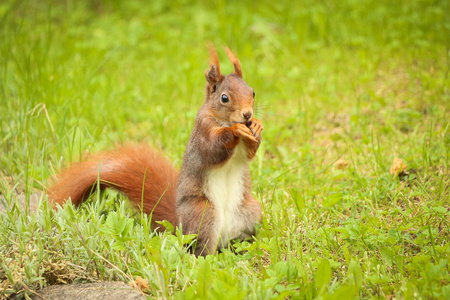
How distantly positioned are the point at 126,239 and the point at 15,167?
1.19m

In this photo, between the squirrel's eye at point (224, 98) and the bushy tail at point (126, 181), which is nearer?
the squirrel's eye at point (224, 98)

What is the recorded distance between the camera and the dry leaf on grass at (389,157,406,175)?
242 centimetres

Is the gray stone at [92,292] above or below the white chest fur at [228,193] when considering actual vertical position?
below

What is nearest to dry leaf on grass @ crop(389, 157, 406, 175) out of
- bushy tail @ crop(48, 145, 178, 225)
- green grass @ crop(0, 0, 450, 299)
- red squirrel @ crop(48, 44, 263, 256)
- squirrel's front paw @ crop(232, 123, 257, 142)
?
green grass @ crop(0, 0, 450, 299)

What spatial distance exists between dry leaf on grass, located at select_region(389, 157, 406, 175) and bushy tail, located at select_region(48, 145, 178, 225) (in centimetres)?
→ 109

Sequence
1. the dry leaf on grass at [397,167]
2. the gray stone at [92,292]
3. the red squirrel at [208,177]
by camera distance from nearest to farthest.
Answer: the gray stone at [92,292]
the red squirrel at [208,177]
the dry leaf on grass at [397,167]

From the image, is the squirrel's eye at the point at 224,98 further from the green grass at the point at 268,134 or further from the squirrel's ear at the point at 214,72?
the green grass at the point at 268,134

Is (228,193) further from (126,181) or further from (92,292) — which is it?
(92,292)

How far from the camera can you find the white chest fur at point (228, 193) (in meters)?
2.03

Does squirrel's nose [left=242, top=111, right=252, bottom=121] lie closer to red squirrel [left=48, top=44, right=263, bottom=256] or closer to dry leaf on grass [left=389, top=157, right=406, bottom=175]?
red squirrel [left=48, top=44, right=263, bottom=256]

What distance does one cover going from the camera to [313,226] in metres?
2.07

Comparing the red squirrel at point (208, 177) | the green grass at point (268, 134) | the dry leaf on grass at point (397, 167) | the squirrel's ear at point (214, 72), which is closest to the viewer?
the green grass at point (268, 134)

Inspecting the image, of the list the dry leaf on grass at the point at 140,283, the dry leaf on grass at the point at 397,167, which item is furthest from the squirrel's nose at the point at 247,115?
the dry leaf on grass at the point at 397,167

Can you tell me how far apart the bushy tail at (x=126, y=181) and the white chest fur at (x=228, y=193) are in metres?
0.24
